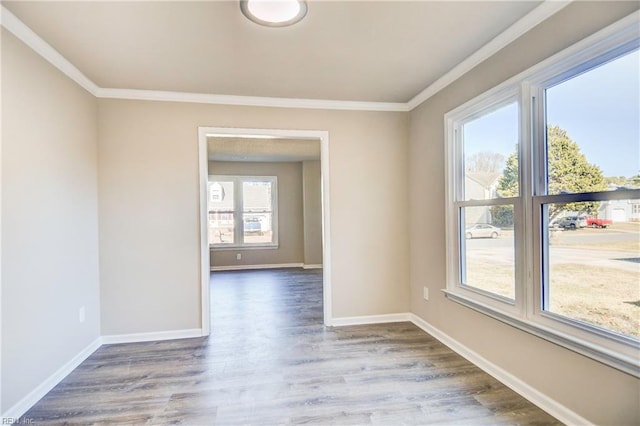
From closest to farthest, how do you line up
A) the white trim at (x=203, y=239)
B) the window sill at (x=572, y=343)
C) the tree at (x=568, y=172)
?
the window sill at (x=572, y=343)
the tree at (x=568, y=172)
the white trim at (x=203, y=239)

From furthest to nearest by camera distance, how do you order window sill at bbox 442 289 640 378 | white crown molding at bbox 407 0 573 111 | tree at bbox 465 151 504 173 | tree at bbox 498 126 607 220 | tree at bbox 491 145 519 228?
tree at bbox 465 151 504 173, tree at bbox 491 145 519 228, white crown molding at bbox 407 0 573 111, tree at bbox 498 126 607 220, window sill at bbox 442 289 640 378

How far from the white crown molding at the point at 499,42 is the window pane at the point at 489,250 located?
3.72ft

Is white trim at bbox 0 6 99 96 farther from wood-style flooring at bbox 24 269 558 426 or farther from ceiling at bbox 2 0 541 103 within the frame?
wood-style flooring at bbox 24 269 558 426

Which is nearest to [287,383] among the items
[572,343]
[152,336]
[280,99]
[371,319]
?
[371,319]

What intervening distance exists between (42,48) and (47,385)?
91.3 inches

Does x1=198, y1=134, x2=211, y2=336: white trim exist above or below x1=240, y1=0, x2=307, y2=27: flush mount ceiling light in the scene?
below

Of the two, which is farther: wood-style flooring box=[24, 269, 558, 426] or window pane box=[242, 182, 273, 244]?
window pane box=[242, 182, 273, 244]

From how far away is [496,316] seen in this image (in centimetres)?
234

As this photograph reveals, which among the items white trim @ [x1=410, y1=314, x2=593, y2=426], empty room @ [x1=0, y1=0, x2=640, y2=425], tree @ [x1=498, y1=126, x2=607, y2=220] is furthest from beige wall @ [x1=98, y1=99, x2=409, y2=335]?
tree @ [x1=498, y1=126, x2=607, y2=220]

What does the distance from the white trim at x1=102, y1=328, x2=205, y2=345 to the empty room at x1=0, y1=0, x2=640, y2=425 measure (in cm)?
1

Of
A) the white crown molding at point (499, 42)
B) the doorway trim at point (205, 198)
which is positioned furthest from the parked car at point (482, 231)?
the doorway trim at point (205, 198)

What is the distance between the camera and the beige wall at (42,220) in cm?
194

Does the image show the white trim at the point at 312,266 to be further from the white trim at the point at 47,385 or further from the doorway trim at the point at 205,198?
the white trim at the point at 47,385

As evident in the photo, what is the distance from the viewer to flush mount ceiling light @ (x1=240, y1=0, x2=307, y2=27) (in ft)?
6.00
